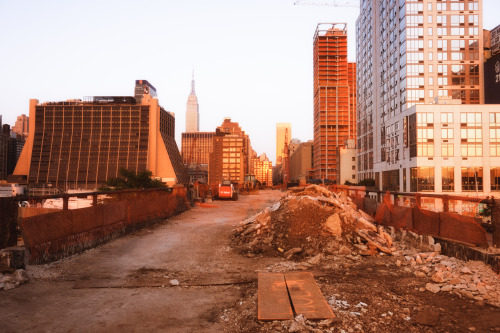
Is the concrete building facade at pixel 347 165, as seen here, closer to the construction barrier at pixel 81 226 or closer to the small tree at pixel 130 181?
the small tree at pixel 130 181

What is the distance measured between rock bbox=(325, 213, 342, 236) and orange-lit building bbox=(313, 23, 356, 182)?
→ 15250cm

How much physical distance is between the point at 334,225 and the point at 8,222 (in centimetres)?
806

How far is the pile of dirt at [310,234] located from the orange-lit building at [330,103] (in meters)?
152

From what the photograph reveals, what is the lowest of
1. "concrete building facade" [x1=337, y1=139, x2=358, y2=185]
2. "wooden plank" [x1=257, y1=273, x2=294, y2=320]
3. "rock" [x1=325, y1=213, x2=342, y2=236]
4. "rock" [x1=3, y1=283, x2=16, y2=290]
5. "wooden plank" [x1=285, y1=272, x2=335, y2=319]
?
"rock" [x1=3, y1=283, x2=16, y2=290]

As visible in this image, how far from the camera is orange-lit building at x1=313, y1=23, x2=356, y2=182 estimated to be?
559 feet

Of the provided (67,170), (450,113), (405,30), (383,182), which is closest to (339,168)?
(383,182)

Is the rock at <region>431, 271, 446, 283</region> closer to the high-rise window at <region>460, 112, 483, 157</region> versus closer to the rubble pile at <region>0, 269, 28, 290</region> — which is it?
the rubble pile at <region>0, 269, 28, 290</region>

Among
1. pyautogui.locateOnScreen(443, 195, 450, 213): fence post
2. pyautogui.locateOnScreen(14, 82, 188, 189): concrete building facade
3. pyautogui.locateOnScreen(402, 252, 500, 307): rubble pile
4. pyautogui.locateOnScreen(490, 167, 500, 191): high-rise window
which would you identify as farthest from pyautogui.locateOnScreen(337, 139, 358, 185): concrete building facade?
pyautogui.locateOnScreen(402, 252, 500, 307): rubble pile

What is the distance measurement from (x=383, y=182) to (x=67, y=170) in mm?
170094

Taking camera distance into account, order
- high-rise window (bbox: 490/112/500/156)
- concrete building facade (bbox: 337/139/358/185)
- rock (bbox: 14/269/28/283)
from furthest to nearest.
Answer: concrete building facade (bbox: 337/139/358/185) → high-rise window (bbox: 490/112/500/156) → rock (bbox: 14/269/28/283)

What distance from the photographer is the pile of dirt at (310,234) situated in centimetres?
874

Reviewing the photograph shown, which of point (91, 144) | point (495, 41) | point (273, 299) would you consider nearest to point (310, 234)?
point (273, 299)

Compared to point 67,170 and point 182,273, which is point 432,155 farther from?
point 67,170

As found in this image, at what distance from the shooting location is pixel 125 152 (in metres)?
187
